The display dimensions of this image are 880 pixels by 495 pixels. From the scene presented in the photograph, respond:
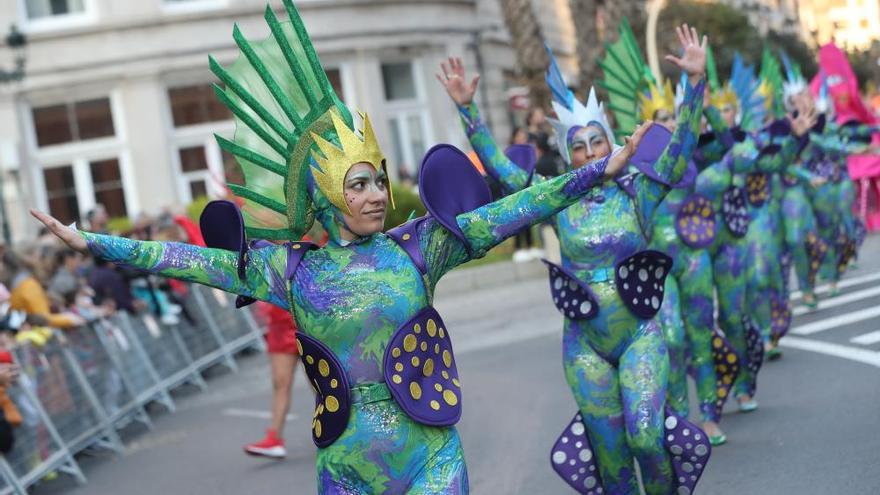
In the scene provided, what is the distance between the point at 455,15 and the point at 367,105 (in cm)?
365

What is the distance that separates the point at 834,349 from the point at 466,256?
22.4ft

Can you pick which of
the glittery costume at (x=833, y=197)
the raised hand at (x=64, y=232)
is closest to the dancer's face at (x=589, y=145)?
the raised hand at (x=64, y=232)

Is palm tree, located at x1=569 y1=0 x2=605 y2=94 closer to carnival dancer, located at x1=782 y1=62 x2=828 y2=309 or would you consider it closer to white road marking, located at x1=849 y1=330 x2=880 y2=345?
carnival dancer, located at x1=782 y1=62 x2=828 y2=309

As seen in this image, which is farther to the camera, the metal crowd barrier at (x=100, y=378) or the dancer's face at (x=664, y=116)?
the metal crowd barrier at (x=100, y=378)

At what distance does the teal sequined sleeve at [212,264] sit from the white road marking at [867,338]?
7380mm

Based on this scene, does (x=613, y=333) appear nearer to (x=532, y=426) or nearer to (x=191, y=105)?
Answer: (x=532, y=426)

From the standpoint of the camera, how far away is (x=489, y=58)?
3653 cm

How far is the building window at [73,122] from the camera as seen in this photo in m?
30.5

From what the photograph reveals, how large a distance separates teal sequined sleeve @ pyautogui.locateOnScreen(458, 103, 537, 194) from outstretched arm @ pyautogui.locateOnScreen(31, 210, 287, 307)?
183 centimetres

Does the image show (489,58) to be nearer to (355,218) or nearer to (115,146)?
(115,146)

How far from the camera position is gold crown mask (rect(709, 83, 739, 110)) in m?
10.2

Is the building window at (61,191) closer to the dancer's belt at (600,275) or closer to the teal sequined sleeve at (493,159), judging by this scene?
the teal sequined sleeve at (493,159)

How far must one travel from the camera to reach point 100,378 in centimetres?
1223

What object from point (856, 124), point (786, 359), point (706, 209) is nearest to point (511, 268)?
point (856, 124)
